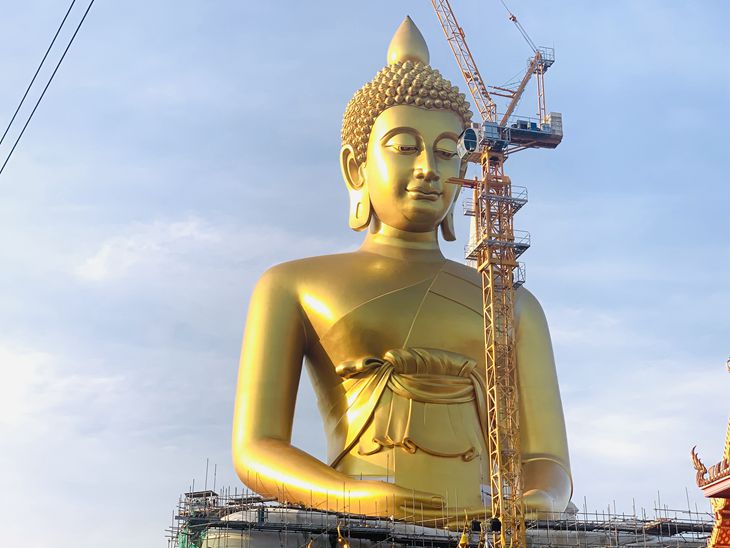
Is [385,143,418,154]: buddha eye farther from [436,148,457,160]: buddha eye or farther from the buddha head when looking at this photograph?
[436,148,457,160]: buddha eye

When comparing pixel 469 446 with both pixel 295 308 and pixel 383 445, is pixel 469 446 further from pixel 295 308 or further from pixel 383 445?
pixel 295 308

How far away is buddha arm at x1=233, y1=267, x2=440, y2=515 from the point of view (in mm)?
20109

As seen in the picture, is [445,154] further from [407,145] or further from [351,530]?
[351,530]

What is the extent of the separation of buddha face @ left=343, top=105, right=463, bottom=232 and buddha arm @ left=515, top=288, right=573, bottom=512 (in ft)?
7.20

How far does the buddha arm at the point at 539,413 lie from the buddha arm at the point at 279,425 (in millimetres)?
1887

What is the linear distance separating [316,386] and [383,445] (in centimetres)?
202

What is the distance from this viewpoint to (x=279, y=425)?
21594mm

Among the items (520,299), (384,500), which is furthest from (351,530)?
(520,299)

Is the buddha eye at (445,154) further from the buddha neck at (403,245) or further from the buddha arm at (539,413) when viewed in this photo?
the buddha arm at (539,413)

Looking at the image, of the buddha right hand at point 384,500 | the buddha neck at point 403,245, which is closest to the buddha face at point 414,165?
the buddha neck at point 403,245

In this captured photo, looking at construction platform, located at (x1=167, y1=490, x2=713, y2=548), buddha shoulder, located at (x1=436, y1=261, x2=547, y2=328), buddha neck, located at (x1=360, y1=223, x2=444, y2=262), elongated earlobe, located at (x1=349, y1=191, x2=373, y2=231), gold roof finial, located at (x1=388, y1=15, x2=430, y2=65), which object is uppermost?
gold roof finial, located at (x1=388, y1=15, x2=430, y2=65)

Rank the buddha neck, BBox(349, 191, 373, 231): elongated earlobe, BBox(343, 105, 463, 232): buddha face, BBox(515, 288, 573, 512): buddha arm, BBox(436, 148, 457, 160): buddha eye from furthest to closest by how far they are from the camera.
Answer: BBox(349, 191, 373, 231): elongated earlobe → the buddha neck → BBox(436, 148, 457, 160): buddha eye → BBox(343, 105, 463, 232): buddha face → BBox(515, 288, 573, 512): buddha arm

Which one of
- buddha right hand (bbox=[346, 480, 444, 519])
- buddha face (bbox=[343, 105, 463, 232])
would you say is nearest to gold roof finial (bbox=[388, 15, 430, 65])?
buddha face (bbox=[343, 105, 463, 232])

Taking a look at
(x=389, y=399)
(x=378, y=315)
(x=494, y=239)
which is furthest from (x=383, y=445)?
(x=494, y=239)
